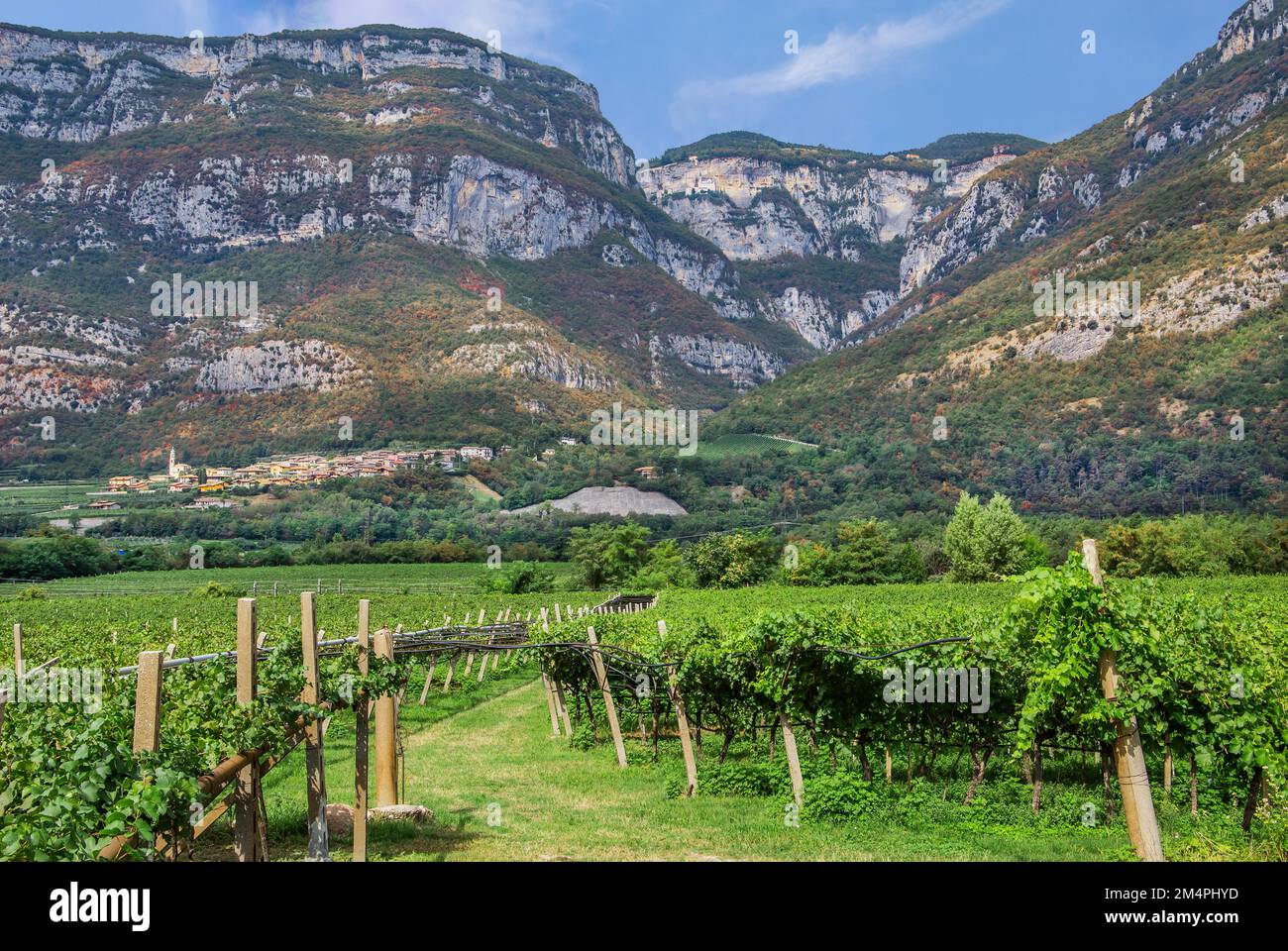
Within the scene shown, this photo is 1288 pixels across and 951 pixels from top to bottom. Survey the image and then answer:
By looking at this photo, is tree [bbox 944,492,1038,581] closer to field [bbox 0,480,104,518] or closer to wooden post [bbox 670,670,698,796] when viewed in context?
wooden post [bbox 670,670,698,796]

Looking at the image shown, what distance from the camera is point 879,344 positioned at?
525 feet

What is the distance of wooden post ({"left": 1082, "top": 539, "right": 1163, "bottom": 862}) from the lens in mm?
6426

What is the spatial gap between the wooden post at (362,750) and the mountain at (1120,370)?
3660 inches

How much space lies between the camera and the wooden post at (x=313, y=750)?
7.77 m

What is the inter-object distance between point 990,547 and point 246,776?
63.2 meters

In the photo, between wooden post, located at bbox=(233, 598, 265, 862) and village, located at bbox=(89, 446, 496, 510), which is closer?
wooden post, located at bbox=(233, 598, 265, 862)

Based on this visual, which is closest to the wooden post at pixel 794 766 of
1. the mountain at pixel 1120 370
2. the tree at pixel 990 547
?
the tree at pixel 990 547

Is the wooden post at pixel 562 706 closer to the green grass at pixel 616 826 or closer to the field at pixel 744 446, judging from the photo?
the green grass at pixel 616 826

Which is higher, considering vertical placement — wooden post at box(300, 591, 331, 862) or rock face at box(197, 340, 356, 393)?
rock face at box(197, 340, 356, 393)

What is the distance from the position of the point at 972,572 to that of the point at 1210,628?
5712 centimetres

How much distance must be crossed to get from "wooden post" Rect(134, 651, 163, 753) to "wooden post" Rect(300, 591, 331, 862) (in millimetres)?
1942

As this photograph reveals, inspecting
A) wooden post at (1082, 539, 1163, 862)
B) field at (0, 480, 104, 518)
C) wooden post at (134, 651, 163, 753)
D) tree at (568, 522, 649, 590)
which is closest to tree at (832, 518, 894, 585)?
tree at (568, 522, 649, 590)

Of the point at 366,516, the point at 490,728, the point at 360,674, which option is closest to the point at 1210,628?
the point at 360,674
